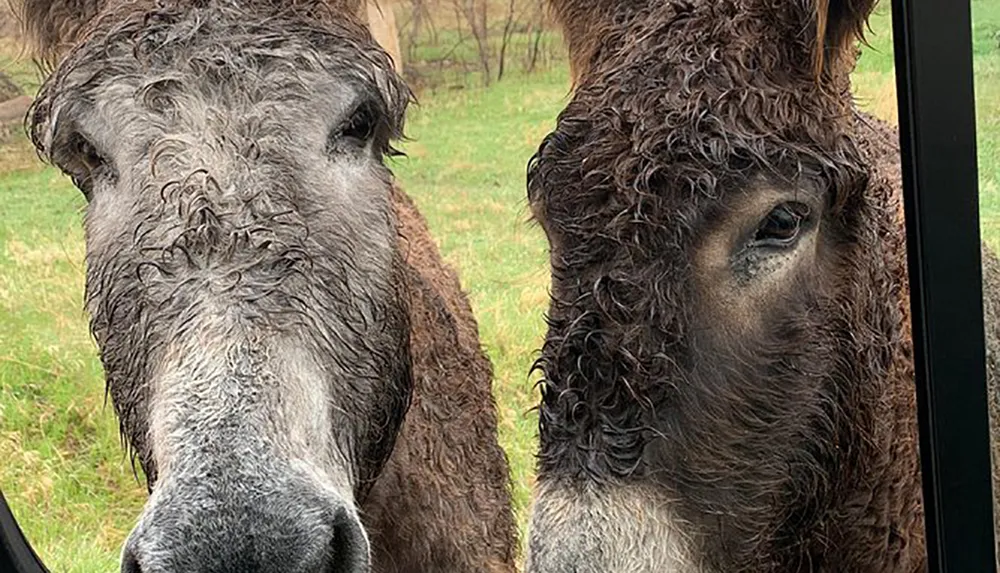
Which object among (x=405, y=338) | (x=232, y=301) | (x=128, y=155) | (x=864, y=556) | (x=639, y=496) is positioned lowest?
(x=864, y=556)

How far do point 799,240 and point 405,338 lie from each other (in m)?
0.53

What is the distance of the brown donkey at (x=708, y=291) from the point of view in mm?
1424

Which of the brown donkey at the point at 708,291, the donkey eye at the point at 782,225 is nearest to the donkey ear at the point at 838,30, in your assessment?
the brown donkey at the point at 708,291

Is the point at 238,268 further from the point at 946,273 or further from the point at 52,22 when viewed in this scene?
the point at 946,273

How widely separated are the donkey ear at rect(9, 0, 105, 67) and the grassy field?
48 millimetres

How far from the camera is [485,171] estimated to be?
1544 mm

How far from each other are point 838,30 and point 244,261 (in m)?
0.80

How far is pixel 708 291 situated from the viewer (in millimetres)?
1440

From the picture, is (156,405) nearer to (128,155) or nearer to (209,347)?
(209,347)

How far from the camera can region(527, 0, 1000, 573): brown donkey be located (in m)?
1.42

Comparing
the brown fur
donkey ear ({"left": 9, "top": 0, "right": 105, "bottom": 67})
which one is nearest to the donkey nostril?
the brown fur

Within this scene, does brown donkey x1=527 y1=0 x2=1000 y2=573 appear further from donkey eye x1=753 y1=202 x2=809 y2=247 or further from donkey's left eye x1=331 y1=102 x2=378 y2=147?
donkey's left eye x1=331 y1=102 x2=378 y2=147

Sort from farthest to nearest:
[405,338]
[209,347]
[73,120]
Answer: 1. [405,338]
2. [73,120]
3. [209,347]

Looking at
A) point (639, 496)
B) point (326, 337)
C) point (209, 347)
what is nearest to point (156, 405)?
point (209, 347)
